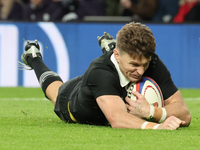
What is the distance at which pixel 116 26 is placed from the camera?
8.88 meters

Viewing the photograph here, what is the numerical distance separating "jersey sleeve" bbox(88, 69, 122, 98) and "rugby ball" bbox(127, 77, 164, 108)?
0.15 meters

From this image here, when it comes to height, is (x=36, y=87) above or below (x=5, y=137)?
below

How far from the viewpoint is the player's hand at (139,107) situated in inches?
134

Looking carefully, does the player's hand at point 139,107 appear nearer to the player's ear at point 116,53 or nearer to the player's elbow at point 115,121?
the player's elbow at point 115,121

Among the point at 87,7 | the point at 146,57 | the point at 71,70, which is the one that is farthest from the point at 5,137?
the point at 87,7

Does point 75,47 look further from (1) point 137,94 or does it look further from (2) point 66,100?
(1) point 137,94

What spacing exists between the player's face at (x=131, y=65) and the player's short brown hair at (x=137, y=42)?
0.05 m

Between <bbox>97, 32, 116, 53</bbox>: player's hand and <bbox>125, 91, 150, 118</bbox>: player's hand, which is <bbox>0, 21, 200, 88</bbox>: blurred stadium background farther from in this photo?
<bbox>125, 91, 150, 118</bbox>: player's hand

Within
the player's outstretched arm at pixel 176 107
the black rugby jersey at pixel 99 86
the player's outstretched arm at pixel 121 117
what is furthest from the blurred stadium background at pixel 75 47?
the player's outstretched arm at pixel 121 117

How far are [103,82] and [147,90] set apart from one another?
17.5 inches

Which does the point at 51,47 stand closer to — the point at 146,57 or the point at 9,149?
the point at 146,57

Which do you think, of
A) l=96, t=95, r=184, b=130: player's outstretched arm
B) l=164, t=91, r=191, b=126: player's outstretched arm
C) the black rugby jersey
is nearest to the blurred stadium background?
the black rugby jersey

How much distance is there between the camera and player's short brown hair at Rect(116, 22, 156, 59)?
3.23 m

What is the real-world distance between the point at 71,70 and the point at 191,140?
5.92 metres
